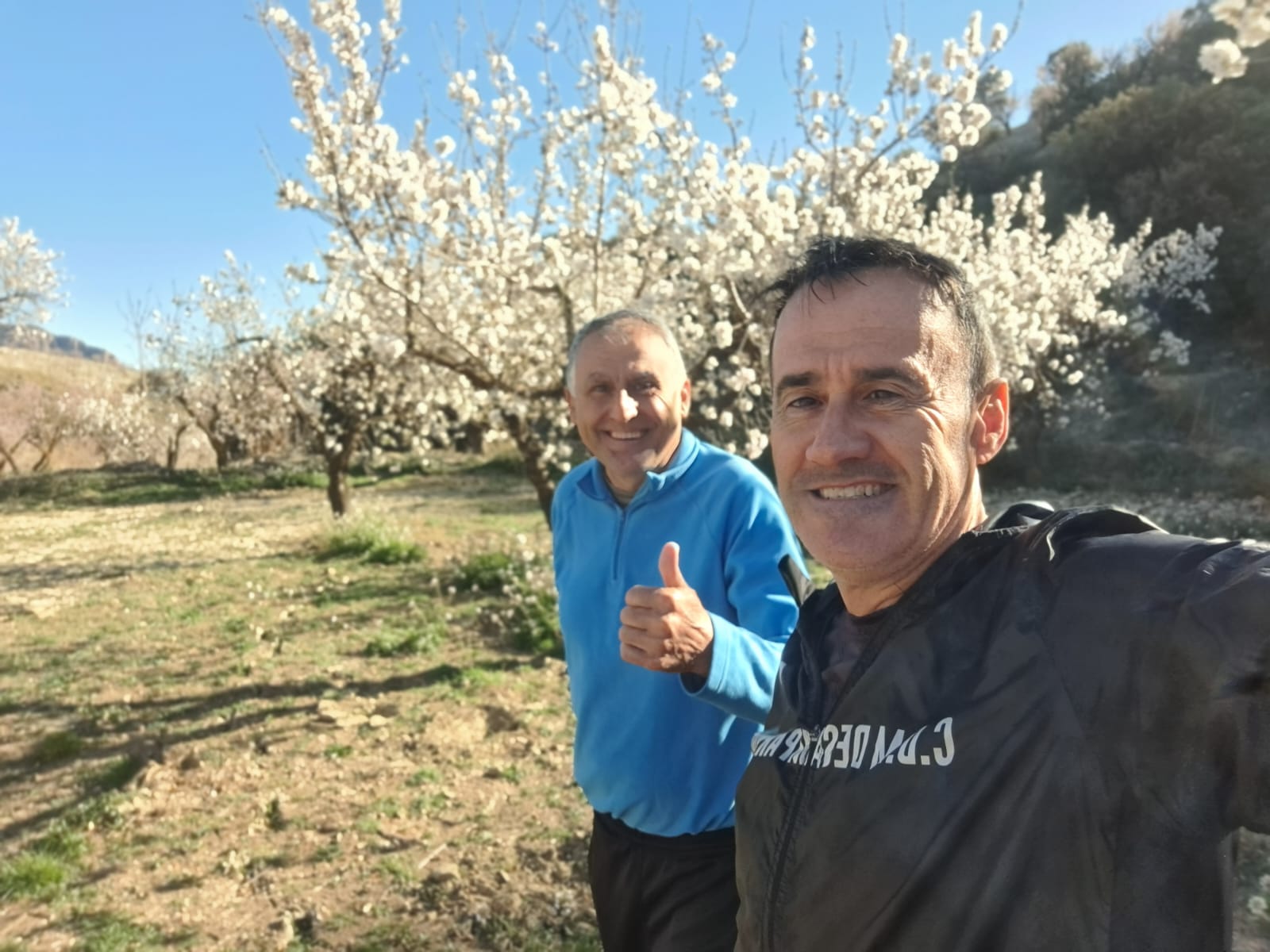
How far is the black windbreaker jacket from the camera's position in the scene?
0.85m

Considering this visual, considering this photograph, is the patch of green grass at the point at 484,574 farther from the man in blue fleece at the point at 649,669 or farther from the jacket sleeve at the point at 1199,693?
the jacket sleeve at the point at 1199,693

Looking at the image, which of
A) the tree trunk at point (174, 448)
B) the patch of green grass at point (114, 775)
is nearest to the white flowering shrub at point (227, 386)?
the tree trunk at point (174, 448)

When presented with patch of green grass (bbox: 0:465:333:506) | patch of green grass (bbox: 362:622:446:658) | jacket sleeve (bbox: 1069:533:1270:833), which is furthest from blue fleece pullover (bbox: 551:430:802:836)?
patch of green grass (bbox: 0:465:333:506)

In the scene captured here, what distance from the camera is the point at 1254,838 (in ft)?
12.2

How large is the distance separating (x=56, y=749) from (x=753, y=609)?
5444 mm

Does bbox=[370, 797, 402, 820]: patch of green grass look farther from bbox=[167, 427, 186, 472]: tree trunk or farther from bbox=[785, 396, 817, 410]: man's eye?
bbox=[167, 427, 186, 472]: tree trunk

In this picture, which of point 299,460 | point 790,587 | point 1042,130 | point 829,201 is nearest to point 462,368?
point 829,201

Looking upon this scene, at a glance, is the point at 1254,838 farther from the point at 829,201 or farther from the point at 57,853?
the point at 57,853

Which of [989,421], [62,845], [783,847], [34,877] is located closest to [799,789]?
[783,847]

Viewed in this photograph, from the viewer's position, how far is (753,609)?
72.4 inches

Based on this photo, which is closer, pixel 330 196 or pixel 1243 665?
pixel 1243 665

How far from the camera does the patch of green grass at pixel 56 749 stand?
500 cm

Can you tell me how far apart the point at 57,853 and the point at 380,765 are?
162cm

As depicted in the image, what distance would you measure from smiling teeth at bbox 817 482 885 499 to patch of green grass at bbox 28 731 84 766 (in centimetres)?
576
